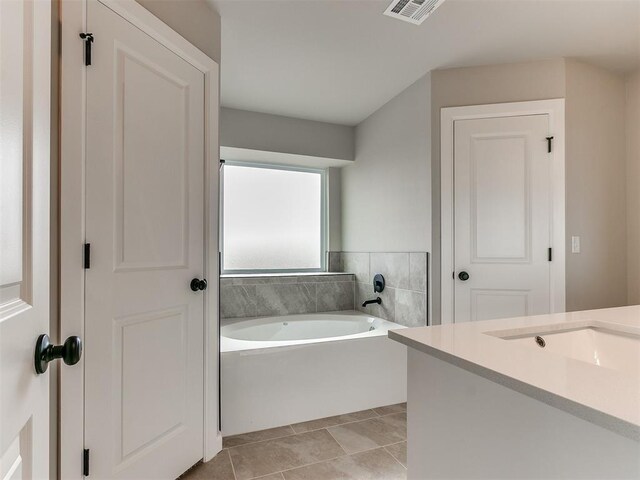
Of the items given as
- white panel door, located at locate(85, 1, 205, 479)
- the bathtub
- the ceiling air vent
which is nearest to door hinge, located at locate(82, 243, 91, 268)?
white panel door, located at locate(85, 1, 205, 479)

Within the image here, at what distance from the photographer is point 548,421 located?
69 cm

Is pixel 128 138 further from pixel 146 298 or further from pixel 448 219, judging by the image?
pixel 448 219

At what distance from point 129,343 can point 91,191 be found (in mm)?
629

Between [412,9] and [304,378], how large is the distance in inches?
88.7

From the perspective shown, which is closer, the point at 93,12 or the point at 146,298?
the point at 93,12

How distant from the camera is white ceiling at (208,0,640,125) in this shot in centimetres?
196

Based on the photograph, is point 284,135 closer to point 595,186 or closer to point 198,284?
point 198,284

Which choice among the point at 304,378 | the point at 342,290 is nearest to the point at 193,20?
the point at 304,378

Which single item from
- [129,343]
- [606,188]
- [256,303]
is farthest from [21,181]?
[606,188]

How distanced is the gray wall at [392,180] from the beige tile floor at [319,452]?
131cm

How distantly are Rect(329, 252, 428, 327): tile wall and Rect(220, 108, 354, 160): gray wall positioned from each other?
1125mm

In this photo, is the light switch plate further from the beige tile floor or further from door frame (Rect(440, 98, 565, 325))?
the beige tile floor

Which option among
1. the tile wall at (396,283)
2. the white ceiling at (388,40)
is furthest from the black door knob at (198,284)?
the tile wall at (396,283)

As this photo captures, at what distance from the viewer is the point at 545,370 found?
75 centimetres
